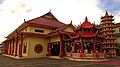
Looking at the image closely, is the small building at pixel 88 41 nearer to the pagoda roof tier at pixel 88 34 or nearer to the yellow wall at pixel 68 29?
the pagoda roof tier at pixel 88 34

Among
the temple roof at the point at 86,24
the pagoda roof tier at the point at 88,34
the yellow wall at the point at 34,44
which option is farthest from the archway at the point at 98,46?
the yellow wall at the point at 34,44

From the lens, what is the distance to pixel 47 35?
2958 centimetres

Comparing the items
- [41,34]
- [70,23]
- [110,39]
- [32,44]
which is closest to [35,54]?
[32,44]

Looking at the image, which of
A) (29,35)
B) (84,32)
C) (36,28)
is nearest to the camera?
(84,32)

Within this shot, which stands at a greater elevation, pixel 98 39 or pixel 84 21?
pixel 84 21

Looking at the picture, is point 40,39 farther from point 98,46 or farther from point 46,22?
point 98,46

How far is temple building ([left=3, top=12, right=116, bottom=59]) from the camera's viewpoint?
22.9m

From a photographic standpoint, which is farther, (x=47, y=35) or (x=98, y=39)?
(x=47, y=35)

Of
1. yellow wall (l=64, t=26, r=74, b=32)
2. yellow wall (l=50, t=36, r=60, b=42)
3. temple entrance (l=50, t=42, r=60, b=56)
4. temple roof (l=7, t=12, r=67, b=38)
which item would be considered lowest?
temple entrance (l=50, t=42, r=60, b=56)

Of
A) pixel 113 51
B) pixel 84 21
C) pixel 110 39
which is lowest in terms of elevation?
pixel 113 51

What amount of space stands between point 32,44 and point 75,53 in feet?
29.5

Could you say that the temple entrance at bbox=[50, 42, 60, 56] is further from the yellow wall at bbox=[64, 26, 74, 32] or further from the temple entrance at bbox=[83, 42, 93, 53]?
the temple entrance at bbox=[83, 42, 93, 53]

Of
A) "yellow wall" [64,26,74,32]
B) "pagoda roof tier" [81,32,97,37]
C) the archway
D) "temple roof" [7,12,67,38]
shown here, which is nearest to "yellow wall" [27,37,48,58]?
"temple roof" [7,12,67,38]

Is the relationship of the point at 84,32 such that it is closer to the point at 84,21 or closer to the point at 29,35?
the point at 84,21
